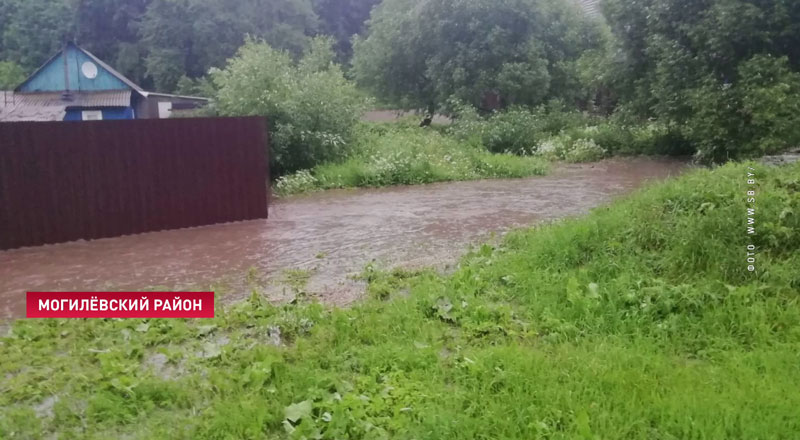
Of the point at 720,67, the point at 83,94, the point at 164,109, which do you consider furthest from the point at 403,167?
the point at 83,94

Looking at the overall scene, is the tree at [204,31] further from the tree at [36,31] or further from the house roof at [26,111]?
the house roof at [26,111]

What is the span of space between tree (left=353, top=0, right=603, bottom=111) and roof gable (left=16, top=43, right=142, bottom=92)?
1023cm

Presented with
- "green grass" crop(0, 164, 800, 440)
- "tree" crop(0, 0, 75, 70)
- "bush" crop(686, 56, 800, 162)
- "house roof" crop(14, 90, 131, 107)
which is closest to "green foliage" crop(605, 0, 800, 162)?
"bush" crop(686, 56, 800, 162)

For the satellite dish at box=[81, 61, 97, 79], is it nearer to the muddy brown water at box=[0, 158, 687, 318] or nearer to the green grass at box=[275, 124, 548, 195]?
the green grass at box=[275, 124, 548, 195]

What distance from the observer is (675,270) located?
5184 mm

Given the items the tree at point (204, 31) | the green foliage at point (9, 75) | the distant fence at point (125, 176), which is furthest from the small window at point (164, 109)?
the distant fence at point (125, 176)

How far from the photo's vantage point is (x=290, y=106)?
1292 cm

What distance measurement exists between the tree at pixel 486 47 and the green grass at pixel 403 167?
5937 mm

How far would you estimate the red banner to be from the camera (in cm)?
530

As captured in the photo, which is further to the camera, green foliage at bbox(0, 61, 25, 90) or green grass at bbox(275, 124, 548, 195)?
green foliage at bbox(0, 61, 25, 90)

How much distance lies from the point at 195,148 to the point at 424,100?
53.3 feet

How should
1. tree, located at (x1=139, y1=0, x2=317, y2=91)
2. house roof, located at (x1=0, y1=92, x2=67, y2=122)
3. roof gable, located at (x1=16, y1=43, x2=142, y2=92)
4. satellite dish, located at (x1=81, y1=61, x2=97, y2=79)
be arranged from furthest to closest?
1. tree, located at (x1=139, y1=0, x2=317, y2=91)
2. satellite dish, located at (x1=81, y1=61, x2=97, y2=79)
3. roof gable, located at (x1=16, y1=43, x2=142, y2=92)
4. house roof, located at (x1=0, y1=92, x2=67, y2=122)

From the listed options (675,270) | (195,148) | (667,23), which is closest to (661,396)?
(675,270)

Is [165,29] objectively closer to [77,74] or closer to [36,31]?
[77,74]
